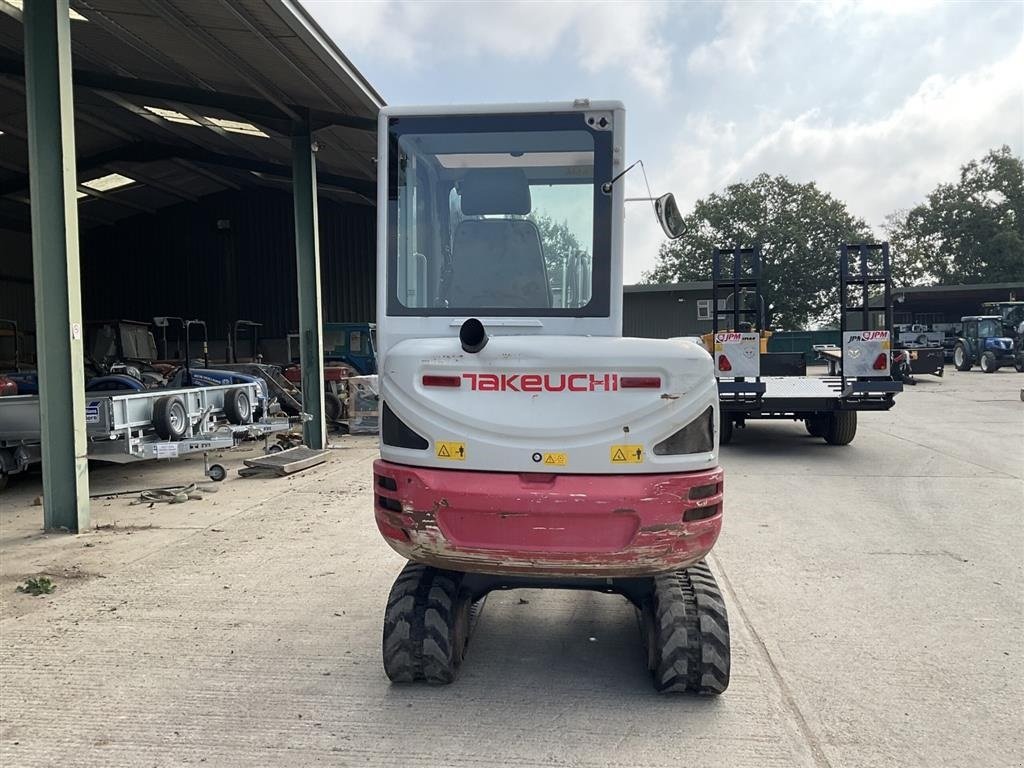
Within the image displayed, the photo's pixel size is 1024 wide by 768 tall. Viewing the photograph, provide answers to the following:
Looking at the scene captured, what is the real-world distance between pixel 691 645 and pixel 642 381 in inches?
52.1

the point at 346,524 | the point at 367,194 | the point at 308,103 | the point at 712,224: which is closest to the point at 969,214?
the point at 712,224

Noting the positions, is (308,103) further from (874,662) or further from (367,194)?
(874,662)

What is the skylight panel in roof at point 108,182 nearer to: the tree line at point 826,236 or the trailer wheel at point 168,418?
the trailer wheel at point 168,418

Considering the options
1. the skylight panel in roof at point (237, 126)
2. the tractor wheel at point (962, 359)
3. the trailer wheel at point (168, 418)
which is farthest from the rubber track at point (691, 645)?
the tractor wheel at point (962, 359)

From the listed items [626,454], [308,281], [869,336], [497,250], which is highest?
[308,281]

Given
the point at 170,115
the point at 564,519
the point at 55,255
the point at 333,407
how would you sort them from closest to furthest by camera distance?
the point at 564,519
the point at 55,255
the point at 170,115
the point at 333,407

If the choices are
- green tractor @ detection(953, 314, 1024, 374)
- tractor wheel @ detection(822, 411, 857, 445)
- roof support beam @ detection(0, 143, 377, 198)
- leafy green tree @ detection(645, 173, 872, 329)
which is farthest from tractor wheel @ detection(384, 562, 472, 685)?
leafy green tree @ detection(645, 173, 872, 329)

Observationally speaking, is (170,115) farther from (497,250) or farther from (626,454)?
(626,454)

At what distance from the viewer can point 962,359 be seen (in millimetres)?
29734

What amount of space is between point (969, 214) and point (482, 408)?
60.1 meters

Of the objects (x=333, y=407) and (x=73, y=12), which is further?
(x=333, y=407)

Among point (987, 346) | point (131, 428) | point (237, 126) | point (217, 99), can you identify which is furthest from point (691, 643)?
point (987, 346)

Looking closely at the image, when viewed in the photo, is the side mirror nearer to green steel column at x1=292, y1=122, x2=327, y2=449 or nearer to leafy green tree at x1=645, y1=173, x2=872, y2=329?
green steel column at x1=292, y1=122, x2=327, y2=449

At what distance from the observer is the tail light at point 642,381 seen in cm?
295
